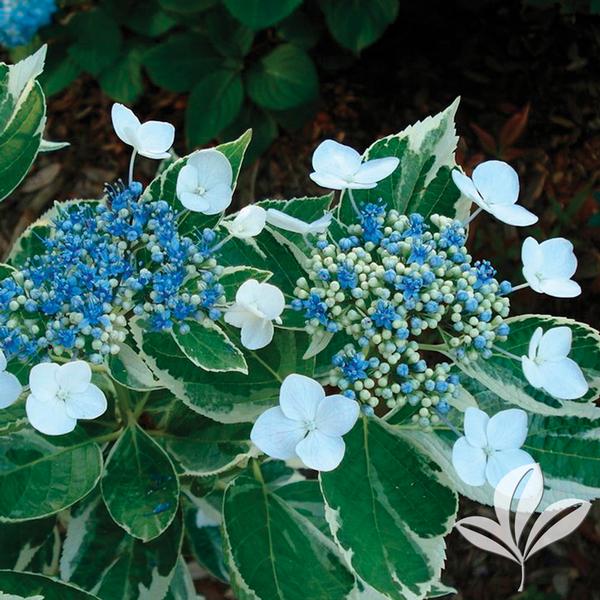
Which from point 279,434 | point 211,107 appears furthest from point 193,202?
point 211,107

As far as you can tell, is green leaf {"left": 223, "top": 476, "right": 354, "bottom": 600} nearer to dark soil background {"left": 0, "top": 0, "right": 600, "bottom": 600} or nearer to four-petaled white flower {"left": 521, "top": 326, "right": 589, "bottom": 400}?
four-petaled white flower {"left": 521, "top": 326, "right": 589, "bottom": 400}

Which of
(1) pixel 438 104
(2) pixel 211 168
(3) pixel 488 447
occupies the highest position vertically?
(2) pixel 211 168

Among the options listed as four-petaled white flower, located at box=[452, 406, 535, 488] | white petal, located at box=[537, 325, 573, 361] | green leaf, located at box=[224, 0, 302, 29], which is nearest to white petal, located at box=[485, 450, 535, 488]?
four-petaled white flower, located at box=[452, 406, 535, 488]

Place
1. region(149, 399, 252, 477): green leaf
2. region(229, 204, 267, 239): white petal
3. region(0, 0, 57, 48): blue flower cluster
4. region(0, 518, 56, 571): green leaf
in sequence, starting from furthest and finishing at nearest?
region(0, 0, 57, 48): blue flower cluster → region(0, 518, 56, 571): green leaf → region(149, 399, 252, 477): green leaf → region(229, 204, 267, 239): white petal

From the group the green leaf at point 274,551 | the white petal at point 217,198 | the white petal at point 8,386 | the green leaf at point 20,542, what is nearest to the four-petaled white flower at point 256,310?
the white petal at point 217,198

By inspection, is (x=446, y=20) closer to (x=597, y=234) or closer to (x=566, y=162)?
(x=566, y=162)

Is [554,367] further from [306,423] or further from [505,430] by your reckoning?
[306,423]

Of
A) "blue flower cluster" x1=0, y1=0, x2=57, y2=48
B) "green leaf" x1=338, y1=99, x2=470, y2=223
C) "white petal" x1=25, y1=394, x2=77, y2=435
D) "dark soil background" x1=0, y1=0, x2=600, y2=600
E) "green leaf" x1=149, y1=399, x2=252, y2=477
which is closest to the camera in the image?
"white petal" x1=25, y1=394, x2=77, y2=435
